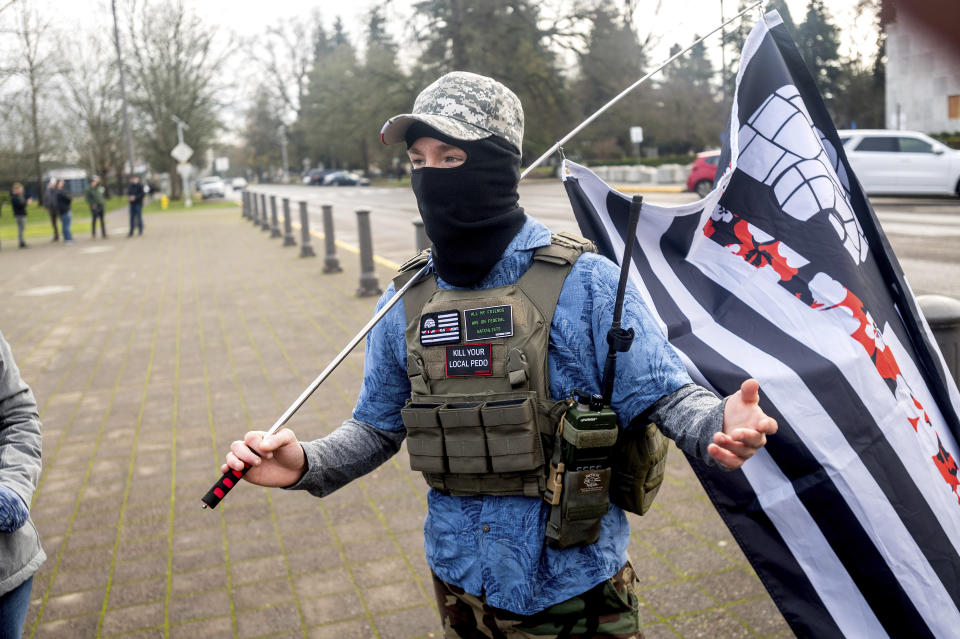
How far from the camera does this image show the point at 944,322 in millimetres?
3686

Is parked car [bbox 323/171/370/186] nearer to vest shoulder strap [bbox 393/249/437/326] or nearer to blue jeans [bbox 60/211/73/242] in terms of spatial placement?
blue jeans [bbox 60/211/73/242]

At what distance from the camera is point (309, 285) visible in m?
13.4

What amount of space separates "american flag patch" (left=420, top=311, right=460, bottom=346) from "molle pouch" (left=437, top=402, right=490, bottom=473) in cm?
15

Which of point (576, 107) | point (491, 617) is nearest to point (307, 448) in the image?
point (491, 617)

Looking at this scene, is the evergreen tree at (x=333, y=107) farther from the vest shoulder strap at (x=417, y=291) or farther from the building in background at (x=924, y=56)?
the building in background at (x=924, y=56)

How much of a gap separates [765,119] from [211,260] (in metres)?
16.3

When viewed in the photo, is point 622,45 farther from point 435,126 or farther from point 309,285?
point 435,126

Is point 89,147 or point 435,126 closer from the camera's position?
point 435,126

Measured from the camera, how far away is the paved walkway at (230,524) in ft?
12.4

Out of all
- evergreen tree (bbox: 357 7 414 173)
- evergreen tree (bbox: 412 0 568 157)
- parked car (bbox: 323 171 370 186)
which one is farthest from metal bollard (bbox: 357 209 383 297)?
parked car (bbox: 323 171 370 186)

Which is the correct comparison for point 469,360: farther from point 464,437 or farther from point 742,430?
A: point 742,430

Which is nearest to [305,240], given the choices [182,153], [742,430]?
[742,430]

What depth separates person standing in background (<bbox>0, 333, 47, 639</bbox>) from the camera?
7.50ft

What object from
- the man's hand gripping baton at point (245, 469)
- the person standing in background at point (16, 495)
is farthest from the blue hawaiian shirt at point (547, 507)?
the person standing in background at point (16, 495)
